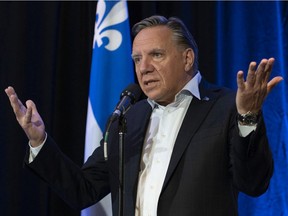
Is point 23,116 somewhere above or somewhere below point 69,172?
above

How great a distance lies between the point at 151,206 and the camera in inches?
76.6

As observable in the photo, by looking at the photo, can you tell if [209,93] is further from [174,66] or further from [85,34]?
[85,34]

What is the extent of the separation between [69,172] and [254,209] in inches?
50.6

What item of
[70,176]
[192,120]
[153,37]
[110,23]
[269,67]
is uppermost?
[110,23]

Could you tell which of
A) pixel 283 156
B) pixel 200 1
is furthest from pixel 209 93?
pixel 200 1

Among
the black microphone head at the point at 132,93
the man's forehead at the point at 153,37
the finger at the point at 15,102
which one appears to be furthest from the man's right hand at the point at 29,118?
the man's forehead at the point at 153,37

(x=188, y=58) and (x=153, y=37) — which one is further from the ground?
(x=153, y=37)

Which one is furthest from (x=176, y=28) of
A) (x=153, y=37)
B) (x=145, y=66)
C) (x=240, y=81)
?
(x=240, y=81)

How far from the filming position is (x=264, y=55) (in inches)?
119

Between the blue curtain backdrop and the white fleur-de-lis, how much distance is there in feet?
2.22

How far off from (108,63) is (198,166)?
1081 millimetres

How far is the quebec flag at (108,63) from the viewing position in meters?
2.71

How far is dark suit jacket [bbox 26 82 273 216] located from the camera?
5.61ft

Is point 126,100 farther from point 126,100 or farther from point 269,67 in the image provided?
point 269,67
